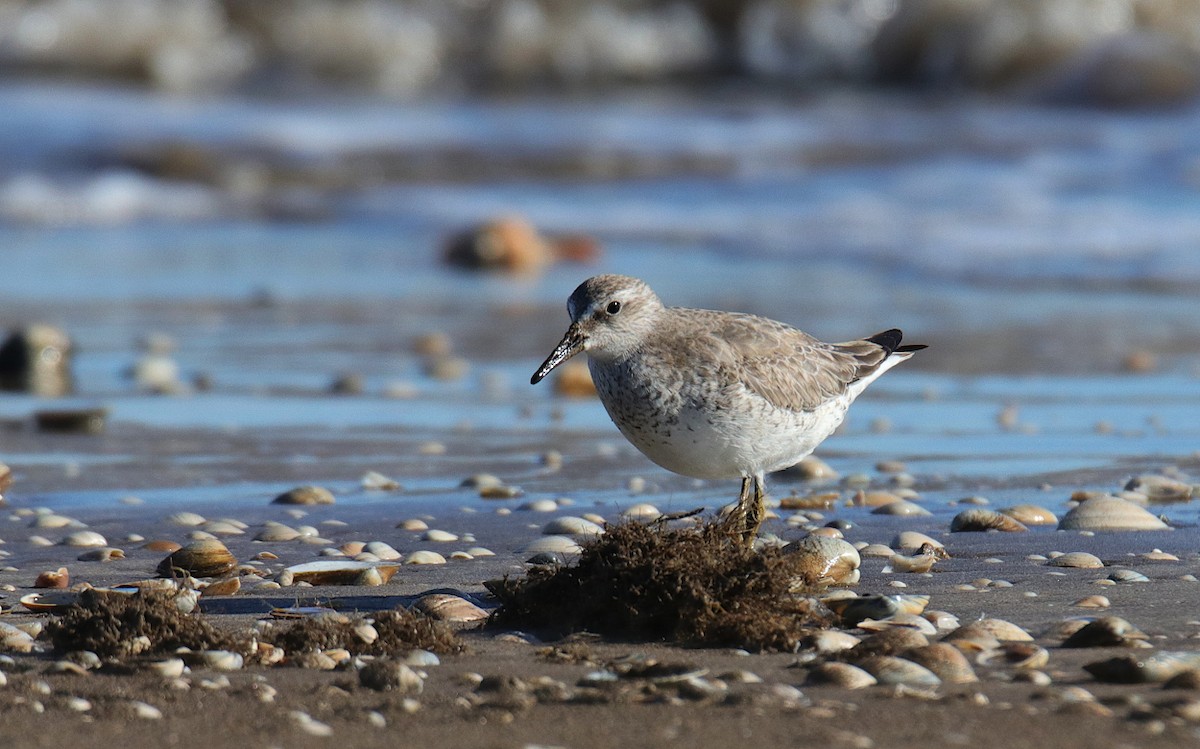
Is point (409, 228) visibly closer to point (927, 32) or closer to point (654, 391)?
point (654, 391)

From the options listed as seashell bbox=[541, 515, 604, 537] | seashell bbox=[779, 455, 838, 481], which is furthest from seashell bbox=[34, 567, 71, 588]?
seashell bbox=[779, 455, 838, 481]

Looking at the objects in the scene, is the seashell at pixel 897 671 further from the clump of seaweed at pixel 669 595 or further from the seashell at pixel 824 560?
the seashell at pixel 824 560

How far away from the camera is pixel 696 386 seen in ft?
15.8

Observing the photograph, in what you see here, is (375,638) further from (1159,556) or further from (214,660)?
(1159,556)

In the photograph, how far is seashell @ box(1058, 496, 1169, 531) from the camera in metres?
5.37

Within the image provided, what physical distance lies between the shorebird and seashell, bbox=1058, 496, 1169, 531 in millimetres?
958

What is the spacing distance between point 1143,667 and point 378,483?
3576mm

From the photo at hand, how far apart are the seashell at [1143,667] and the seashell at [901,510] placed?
6.94 ft

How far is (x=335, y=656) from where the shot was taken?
3814 millimetres

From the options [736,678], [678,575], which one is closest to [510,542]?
[678,575]

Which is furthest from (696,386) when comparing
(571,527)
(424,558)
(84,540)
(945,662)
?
(84,540)

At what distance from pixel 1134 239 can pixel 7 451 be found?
9.17 meters

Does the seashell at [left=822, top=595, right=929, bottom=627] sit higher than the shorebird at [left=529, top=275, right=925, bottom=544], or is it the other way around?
the shorebird at [left=529, top=275, right=925, bottom=544]

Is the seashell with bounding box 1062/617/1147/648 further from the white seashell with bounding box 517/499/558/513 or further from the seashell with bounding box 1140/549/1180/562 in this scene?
the white seashell with bounding box 517/499/558/513
